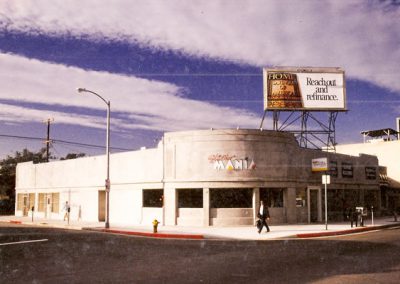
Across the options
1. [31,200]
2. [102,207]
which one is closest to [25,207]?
[31,200]

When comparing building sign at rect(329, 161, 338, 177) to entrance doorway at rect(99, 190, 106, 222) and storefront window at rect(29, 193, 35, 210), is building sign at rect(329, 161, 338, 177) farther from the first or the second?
storefront window at rect(29, 193, 35, 210)

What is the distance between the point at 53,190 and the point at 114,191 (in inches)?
437

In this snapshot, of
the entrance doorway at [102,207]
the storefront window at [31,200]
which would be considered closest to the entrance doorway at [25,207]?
the storefront window at [31,200]

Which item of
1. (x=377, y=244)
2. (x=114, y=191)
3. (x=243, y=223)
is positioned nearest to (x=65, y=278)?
(x=377, y=244)

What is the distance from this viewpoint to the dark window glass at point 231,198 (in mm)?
27734

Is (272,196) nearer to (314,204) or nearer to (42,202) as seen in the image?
(314,204)

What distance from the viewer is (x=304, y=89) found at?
36.4m

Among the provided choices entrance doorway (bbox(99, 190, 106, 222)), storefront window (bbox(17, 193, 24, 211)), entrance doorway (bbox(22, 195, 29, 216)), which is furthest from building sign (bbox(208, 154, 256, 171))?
storefront window (bbox(17, 193, 24, 211))

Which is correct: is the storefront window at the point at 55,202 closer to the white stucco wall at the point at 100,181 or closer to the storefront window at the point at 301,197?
the white stucco wall at the point at 100,181

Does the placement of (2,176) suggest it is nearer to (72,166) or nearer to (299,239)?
(72,166)

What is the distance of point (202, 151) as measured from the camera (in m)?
28.2

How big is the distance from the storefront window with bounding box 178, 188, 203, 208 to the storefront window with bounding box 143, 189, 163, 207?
1.62 meters

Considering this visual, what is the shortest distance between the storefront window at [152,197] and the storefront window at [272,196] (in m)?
6.87

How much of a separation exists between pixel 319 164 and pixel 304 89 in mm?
8619
